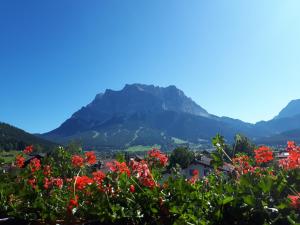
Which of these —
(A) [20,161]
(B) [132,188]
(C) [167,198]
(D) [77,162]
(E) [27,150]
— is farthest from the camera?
(E) [27,150]

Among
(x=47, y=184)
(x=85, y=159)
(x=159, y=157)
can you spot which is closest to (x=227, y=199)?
(x=159, y=157)

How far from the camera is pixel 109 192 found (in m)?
3.10

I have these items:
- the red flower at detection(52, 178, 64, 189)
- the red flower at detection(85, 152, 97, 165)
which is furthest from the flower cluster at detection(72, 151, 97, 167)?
the red flower at detection(52, 178, 64, 189)

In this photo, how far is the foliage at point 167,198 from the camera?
8.22 feet

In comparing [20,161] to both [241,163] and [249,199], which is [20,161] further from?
[249,199]

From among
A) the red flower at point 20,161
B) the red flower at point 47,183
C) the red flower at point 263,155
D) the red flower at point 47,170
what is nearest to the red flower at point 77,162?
the red flower at point 47,170

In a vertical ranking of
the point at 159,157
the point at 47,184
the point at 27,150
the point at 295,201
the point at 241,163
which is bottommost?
the point at 295,201

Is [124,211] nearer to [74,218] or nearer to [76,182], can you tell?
[74,218]

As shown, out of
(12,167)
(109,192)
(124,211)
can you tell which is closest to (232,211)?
(124,211)

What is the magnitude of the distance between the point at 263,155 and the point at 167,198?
1.11 meters

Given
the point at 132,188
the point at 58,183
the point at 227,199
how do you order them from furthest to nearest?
the point at 58,183
the point at 132,188
the point at 227,199

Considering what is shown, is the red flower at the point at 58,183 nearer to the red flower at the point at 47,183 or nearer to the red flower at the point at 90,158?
the red flower at the point at 47,183

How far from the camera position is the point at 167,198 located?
9.37ft

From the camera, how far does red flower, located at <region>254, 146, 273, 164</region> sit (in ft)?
11.3
